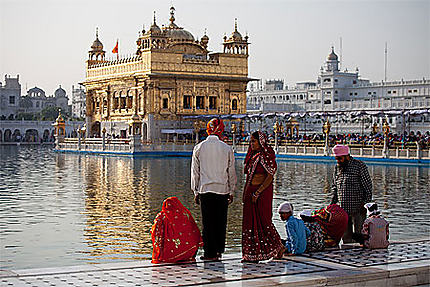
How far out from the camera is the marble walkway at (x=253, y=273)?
6703mm

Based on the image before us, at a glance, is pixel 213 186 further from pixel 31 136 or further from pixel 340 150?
pixel 31 136

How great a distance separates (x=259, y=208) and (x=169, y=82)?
39.9m

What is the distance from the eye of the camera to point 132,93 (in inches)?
1909

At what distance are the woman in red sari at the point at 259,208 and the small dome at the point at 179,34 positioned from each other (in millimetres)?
42537

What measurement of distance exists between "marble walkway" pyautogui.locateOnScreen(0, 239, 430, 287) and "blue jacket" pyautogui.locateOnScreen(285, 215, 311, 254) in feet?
0.47

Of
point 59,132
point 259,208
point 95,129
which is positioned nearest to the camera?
point 259,208

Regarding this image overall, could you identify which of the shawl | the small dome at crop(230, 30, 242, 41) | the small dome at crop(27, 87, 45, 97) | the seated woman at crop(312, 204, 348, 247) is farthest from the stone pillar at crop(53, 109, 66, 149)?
the small dome at crop(27, 87, 45, 97)

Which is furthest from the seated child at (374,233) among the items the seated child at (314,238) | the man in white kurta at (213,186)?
the man in white kurta at (213,186)

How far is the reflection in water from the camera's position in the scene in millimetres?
10312

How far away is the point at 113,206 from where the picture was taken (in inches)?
613

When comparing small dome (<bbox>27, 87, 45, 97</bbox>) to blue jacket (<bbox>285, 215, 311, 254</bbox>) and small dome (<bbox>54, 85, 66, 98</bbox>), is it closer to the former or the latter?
small dome (<bbox>54, 85, 66, 98</bbox>)

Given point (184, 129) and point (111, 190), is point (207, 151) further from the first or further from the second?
point (184, 129)

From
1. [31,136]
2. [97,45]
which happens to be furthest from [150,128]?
[31,136]

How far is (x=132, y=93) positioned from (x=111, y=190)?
1161 inches
